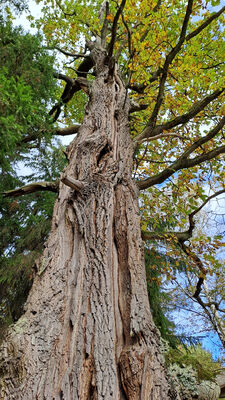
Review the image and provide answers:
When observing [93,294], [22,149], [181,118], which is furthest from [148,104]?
[93,294]

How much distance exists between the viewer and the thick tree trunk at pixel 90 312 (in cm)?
134

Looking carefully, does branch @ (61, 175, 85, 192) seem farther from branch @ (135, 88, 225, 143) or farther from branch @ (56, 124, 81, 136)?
branch @ (56, 124, 81, 136)

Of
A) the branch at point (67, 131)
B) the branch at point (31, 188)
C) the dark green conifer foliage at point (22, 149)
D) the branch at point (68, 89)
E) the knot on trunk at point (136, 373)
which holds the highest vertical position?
the branch at point (68, 89)

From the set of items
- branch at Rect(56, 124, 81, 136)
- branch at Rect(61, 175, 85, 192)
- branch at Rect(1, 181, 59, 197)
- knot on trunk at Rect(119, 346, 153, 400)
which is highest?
branch at Rect(56, 124, 81, 136)

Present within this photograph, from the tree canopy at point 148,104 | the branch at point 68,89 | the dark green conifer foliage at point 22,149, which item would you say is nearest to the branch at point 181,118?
the tree canopy at point 148,104

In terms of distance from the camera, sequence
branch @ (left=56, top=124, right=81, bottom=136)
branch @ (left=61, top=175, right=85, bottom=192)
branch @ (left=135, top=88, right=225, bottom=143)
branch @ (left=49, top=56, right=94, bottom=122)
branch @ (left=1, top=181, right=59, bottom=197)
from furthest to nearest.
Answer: branch @ (left=49, top=56, right=94, bottom=122) < branch @ (left=56, top=124, right=81, bottom=136) < branch @ (left=135, top=88, right=225, bottom=143) < branch @ (left=1, top=181, right=59, bottom=197) < branch @ (left=61, top=175, right=85, bottom=192)

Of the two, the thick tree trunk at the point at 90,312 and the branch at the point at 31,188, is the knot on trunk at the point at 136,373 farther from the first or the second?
the branch at the point at 31,188

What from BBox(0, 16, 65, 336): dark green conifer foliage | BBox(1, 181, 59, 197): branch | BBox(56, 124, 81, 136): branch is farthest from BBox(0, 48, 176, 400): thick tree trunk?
BBox(56, 124, 81, 136): branch

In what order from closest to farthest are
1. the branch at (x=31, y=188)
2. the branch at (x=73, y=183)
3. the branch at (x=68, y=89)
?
the branch at (x=73, y=183)
the branch at (x=31, y=188)
the branch at (x=68, y=89)

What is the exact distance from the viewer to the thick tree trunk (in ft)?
4.39

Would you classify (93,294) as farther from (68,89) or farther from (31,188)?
(68,89)

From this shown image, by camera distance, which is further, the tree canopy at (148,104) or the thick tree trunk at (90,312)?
the tree canopy at (148,104)

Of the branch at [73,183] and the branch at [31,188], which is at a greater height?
the branch at [31,188]

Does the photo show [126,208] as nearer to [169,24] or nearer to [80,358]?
[80,358]
